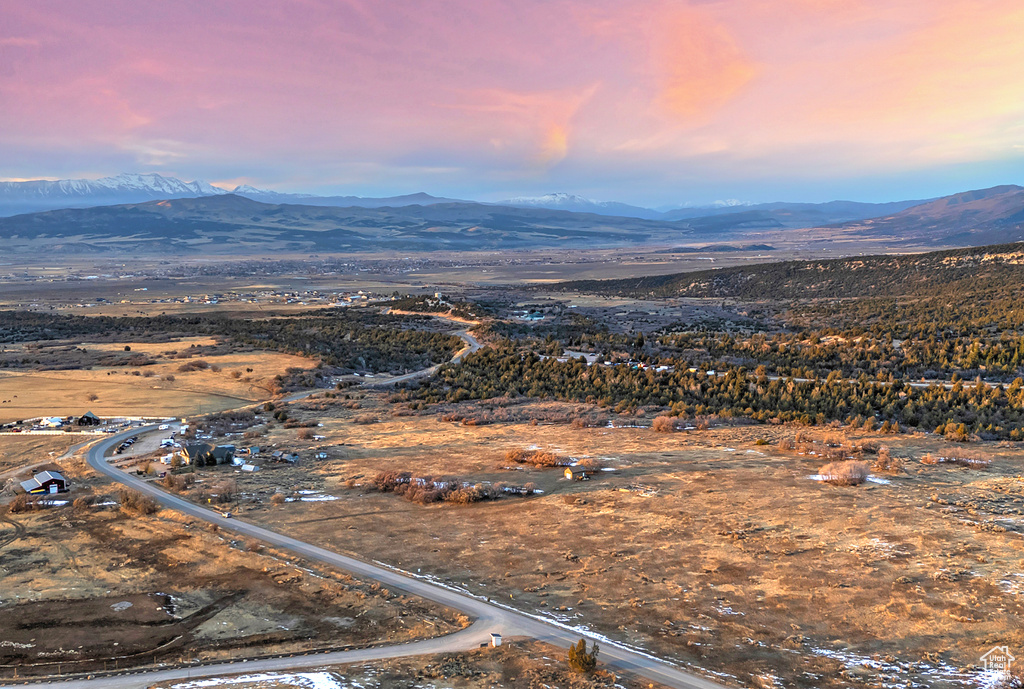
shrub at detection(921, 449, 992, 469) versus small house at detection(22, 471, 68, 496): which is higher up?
shrub at detection(921, 449, 992, 469)

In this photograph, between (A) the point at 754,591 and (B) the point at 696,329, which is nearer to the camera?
(A) the point at 754,591

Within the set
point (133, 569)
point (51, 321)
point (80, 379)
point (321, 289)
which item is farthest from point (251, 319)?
point (133, 569)

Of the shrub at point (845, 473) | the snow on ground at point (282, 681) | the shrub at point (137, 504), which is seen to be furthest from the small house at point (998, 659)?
the shrub at point (137, 504)

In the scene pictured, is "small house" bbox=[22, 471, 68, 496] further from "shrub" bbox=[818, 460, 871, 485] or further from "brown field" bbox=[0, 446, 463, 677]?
"shrub" bbox=[818, 460, 871, 485]

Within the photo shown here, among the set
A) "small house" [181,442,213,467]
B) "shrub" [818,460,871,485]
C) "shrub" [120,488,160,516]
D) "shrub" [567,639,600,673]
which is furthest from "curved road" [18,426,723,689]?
"shrub" [818,460,871,485]

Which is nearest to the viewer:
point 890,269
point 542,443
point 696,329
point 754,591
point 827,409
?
point 754,591

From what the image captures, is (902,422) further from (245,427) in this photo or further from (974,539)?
(245,427)

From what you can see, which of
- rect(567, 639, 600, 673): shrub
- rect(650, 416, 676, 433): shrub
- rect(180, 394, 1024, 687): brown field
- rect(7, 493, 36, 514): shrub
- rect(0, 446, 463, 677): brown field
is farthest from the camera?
rect(650, 416, 676, 433): shrub
